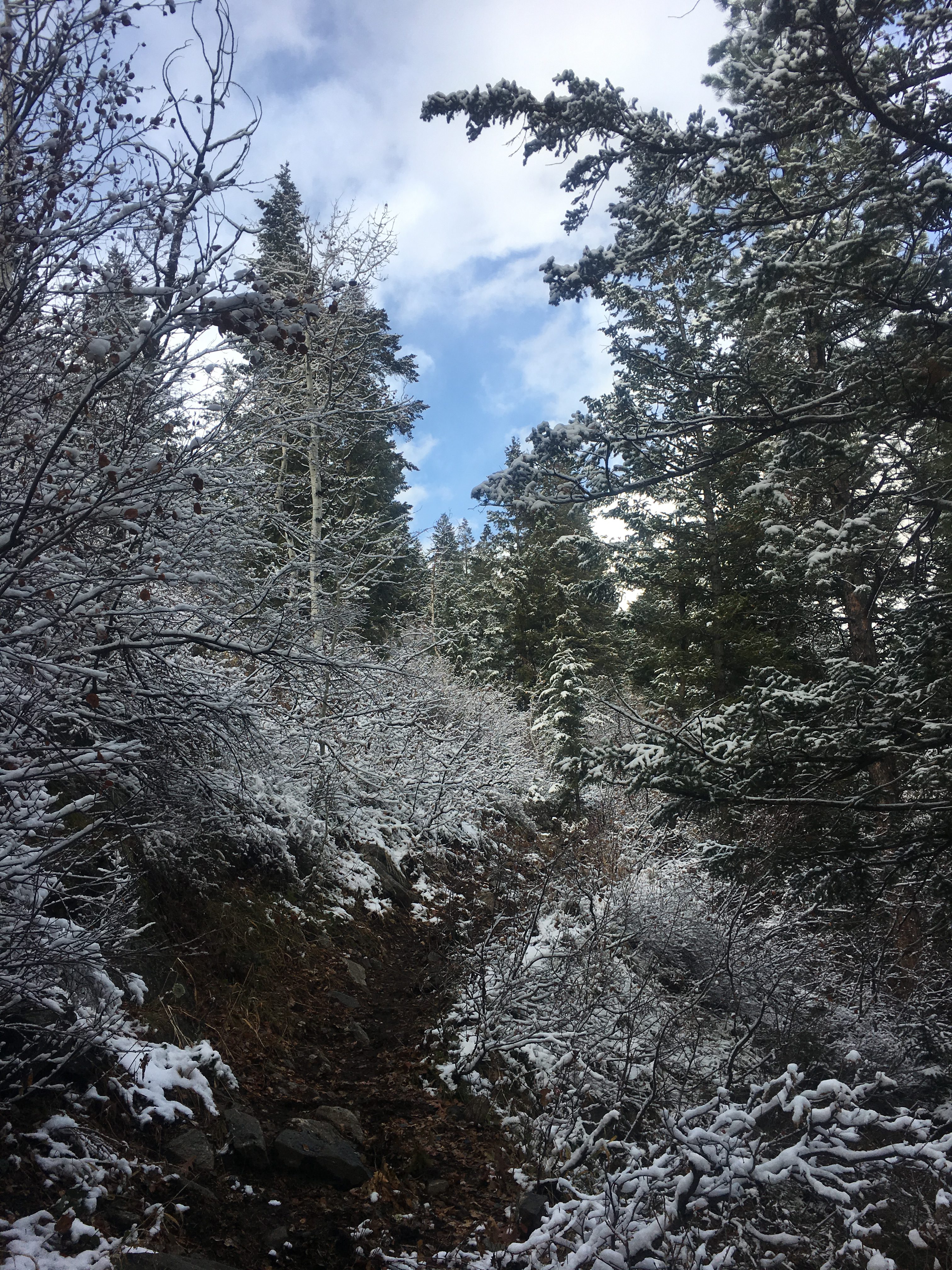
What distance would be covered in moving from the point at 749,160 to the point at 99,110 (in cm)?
447

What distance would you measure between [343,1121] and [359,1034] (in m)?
1.63

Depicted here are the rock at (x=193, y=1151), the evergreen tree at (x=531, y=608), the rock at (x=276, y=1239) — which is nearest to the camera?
the rock at (x=276, y=1239)

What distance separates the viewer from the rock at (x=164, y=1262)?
10.1ft

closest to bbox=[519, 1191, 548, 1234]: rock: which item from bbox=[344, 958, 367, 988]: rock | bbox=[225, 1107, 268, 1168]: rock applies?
bbox=[225, 1107, 268, 1168]: rock

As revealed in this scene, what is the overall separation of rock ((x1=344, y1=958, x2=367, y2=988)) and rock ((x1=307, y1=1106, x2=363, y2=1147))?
2.68 m

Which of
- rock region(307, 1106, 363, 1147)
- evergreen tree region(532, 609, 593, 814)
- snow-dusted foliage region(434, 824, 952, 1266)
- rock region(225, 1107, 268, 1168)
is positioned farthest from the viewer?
evergreen tree region(532, 609, 593, 814)

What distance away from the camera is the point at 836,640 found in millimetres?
12852

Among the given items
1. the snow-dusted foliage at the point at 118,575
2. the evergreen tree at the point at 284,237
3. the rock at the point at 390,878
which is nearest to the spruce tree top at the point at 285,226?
the evergreen tree at the point at 284,237

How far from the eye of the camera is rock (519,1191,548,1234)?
4148 mm

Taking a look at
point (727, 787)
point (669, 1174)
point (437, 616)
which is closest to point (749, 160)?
point (727, 787)

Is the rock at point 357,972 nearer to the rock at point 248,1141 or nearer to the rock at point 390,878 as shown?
the rock at point 390,878

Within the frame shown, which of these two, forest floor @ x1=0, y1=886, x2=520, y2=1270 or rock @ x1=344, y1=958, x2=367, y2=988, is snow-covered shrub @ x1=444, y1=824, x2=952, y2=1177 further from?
rock @ x1=344, y1=958, x2=367, y2=988

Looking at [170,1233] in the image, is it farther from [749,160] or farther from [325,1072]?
[749,160]

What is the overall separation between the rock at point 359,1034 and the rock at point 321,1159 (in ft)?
6.62
